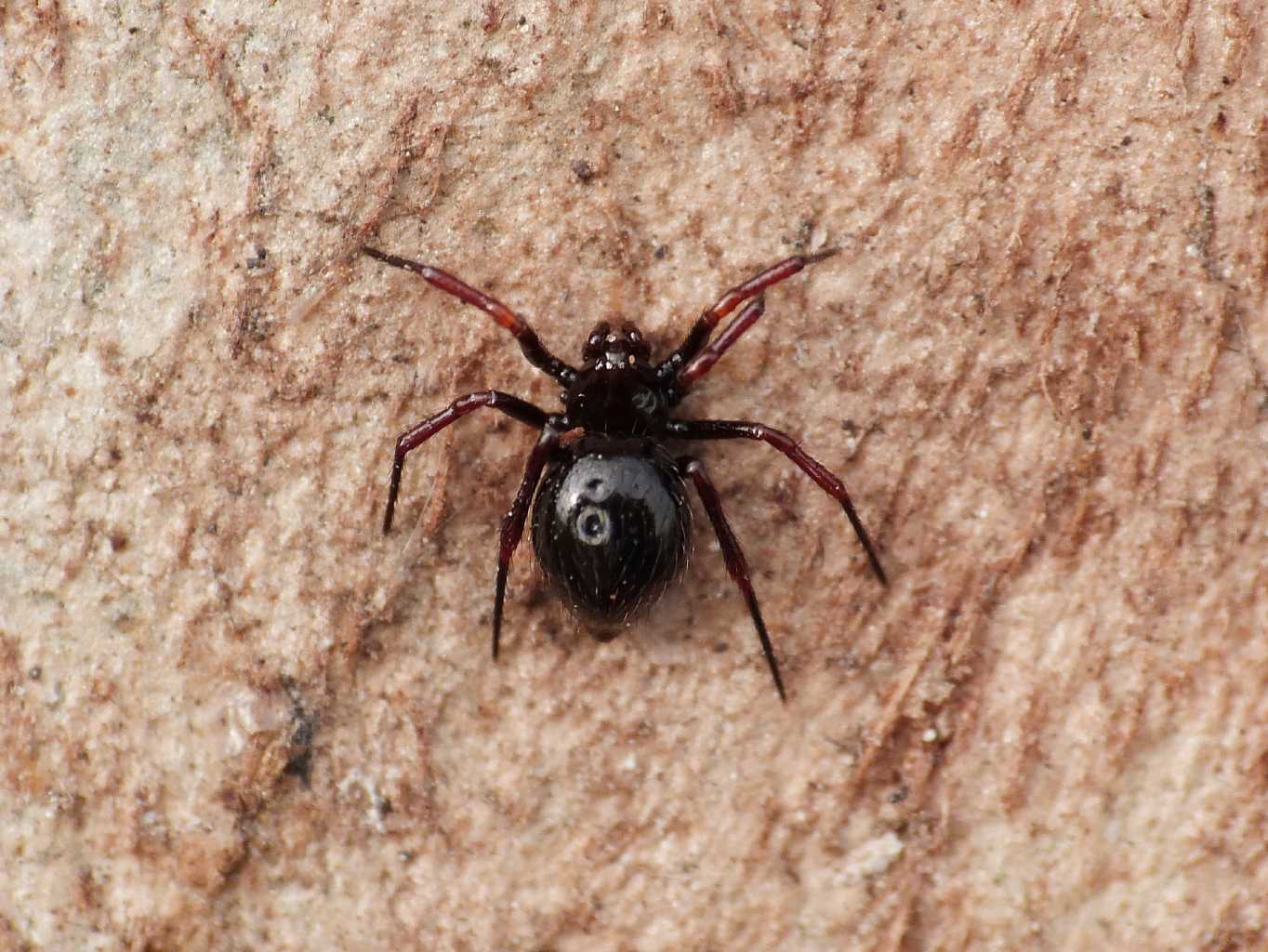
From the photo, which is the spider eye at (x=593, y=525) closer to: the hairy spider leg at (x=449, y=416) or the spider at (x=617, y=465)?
the spider at (x=617, y=465)

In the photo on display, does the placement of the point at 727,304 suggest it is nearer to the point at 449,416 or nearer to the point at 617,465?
the point at 617,465

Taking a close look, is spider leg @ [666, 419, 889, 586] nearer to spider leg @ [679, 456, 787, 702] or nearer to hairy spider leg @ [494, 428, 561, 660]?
spider leg @ [679, 456, 787, 702]

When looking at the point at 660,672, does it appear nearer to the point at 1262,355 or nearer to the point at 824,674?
the point at 824,674

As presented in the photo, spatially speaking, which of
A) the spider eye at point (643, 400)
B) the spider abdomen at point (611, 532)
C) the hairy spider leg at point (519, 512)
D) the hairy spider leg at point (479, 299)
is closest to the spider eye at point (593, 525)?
the spider abdomen at point (611, 532)

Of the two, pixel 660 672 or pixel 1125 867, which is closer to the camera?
pixel 1125 867

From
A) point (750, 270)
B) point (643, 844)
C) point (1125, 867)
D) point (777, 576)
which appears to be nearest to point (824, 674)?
point (777, 576)

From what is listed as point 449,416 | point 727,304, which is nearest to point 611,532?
point 449,416

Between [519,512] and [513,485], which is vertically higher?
[513,485]
